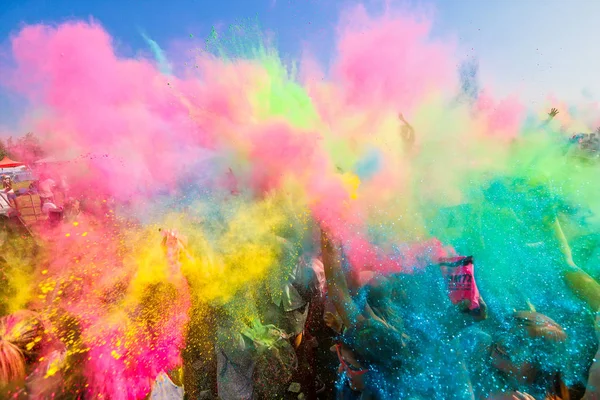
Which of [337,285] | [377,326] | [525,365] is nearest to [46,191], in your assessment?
[337,285]

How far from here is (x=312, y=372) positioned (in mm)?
3541

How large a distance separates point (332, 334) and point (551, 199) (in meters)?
3.38

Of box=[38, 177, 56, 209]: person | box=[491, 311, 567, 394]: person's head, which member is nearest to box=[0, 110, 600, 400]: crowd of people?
box=[491, 311, 567, 394]: person's head

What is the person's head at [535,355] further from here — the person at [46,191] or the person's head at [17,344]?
the person at [46,191]

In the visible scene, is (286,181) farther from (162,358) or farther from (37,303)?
(37,303)

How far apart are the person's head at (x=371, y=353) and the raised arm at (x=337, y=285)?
0.67ft

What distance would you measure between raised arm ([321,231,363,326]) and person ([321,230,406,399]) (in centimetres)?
1

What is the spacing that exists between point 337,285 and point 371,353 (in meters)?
0.81

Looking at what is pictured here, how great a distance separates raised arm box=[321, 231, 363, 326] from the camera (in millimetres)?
3004

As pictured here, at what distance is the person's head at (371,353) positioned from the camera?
253cm

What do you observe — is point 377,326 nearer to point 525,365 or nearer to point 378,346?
point 378,346

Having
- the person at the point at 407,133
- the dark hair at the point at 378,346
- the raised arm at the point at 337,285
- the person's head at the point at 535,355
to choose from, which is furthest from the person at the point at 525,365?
the person at the point at 407,133

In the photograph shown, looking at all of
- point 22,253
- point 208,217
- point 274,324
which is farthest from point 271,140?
point 22,253

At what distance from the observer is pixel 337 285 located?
3.21 m
